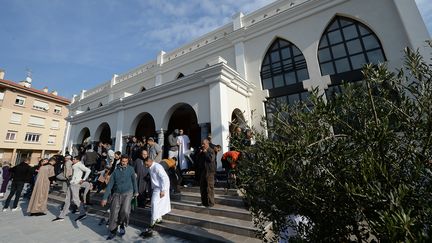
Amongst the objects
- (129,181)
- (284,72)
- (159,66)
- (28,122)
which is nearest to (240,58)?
(284,72)

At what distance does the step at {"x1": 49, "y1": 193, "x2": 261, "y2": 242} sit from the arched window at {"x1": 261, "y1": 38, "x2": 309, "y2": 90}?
23.9 feet

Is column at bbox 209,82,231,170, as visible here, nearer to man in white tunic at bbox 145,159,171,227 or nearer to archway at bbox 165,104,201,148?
man in white tunic at bbox 145,159,171,227

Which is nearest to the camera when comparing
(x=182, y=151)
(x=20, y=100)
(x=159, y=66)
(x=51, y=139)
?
(x=182, y=151)

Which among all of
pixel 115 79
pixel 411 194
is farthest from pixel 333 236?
pixel 115 79

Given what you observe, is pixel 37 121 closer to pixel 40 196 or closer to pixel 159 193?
pixel 40 196

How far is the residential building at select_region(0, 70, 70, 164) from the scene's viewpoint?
25422mm

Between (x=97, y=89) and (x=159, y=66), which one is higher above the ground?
(x=97, y=89)

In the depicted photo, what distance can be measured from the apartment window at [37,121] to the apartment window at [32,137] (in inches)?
56.9

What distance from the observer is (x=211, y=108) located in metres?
8.28

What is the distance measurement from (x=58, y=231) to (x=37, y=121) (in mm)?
32165

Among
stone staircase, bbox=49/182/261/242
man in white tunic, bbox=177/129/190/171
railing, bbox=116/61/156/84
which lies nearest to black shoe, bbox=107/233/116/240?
stone staircase, bbox=49/182/261/242

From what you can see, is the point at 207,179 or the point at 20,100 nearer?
the point at 207,179

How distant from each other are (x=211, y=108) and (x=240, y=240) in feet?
17.1

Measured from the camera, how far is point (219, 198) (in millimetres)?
5633
